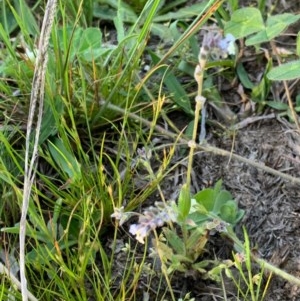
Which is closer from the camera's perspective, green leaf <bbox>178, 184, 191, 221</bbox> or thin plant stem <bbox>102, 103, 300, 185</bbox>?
green leaf <bbox>178, 184, 191, 221</bbox>

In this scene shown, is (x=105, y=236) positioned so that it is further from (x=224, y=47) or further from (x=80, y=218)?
(x=224, y=47)

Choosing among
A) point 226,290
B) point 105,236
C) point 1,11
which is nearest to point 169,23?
point 1,11

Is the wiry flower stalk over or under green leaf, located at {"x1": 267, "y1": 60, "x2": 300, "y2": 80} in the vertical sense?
under

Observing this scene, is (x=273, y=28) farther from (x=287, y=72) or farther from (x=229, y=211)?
(x=229, y=211)

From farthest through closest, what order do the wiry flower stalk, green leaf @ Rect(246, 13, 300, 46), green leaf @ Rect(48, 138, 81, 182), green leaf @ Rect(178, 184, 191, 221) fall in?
green leaf @ Rect(246, 13, 300, 46) → green leaf @ Rect(48, 138, 81, 182) → green leaf @ Rect(178, 184, 191, 221) → the wiry flower stalk

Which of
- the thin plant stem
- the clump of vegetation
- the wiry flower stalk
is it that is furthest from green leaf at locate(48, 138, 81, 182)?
the wiry flower stalk

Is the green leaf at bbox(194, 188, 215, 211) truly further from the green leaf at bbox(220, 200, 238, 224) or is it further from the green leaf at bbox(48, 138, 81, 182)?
the green leaf at bbox(48, 138, 81, 182)
